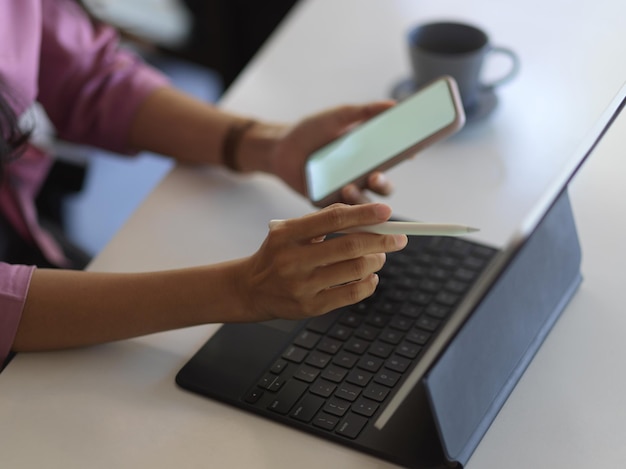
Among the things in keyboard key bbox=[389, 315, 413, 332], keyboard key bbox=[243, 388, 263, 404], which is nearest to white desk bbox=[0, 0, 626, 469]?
keyboard key bbox=[243, 388, 263, 404]

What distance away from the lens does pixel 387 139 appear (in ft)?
3.19

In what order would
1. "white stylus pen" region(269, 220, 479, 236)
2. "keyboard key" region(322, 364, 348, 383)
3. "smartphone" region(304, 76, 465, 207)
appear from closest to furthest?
1. "white stylus pen" region(269, 220, 479, 236)
2. "keyboard key" region(322, 364, 348, 383)
3. "smartphone" region(304, 76, 465, 207)

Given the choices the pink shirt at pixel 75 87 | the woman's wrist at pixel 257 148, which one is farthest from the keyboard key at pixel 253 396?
the pink shirt at pixel 75 87

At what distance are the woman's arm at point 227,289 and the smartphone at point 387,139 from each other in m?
0.21

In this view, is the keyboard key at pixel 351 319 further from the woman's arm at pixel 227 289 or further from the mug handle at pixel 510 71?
the mug handle at pixel 510 71

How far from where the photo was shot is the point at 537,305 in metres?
0.83

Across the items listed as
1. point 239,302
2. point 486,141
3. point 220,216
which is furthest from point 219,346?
point 486,141

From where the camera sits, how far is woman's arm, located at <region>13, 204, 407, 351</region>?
29.1 inches

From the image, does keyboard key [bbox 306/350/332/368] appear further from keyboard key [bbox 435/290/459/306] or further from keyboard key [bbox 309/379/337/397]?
keyboard key [bbox 435/290/459/306]

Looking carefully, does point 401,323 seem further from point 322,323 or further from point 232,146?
point 232,146

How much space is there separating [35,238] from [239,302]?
0.42 m

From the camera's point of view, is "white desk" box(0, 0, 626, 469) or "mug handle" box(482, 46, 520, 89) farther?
"mug handle" box(482, 46, 520, 89)

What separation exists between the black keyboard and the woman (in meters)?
0.06

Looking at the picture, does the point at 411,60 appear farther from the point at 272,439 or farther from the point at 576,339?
the point at 272,439
